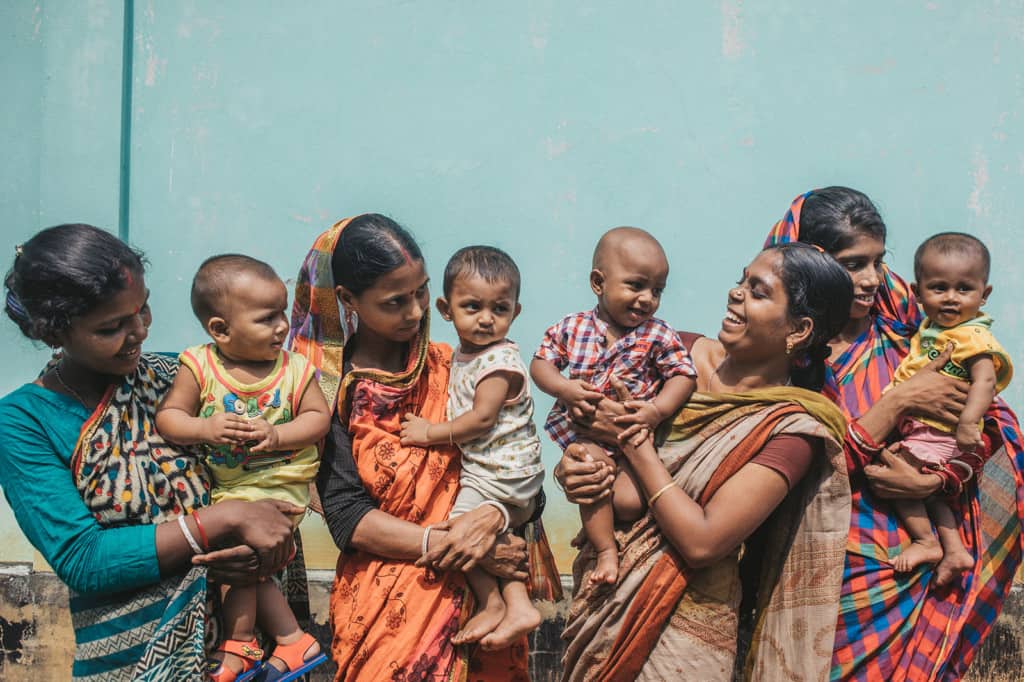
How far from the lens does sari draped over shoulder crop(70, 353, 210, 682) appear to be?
2.60 m

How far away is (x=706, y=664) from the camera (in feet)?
9.15

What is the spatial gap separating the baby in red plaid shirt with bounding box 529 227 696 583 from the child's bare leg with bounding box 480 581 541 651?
0.72 ft

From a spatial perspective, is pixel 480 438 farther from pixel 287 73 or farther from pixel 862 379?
pixel 287 73

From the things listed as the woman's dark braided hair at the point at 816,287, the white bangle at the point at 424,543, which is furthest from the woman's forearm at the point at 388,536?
the woman's dark braided hair at the point at 816,287

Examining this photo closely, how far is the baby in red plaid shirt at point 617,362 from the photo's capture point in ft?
9.32

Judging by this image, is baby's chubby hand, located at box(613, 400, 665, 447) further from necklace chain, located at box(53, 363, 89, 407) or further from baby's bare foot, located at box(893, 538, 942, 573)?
necklace chain, located at box(53, 363, 89, 407)

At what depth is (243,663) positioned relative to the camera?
273 centimetres

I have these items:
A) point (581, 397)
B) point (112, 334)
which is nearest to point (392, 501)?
point (581, 397)

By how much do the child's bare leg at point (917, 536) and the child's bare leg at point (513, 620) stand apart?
3.79ft

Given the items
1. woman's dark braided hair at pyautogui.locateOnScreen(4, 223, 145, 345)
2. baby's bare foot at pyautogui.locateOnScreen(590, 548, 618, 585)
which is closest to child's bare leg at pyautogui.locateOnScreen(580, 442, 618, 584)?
baby's bare foot at pyautogui.locateOnScreen(590, 548, 618, 585)

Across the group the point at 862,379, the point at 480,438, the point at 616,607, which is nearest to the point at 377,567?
the point at 480,438

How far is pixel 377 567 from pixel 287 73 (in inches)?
124

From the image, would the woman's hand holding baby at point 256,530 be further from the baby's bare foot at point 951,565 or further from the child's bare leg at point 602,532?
the baby's bare foot at point 951,565

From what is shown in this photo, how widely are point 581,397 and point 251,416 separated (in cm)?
98
